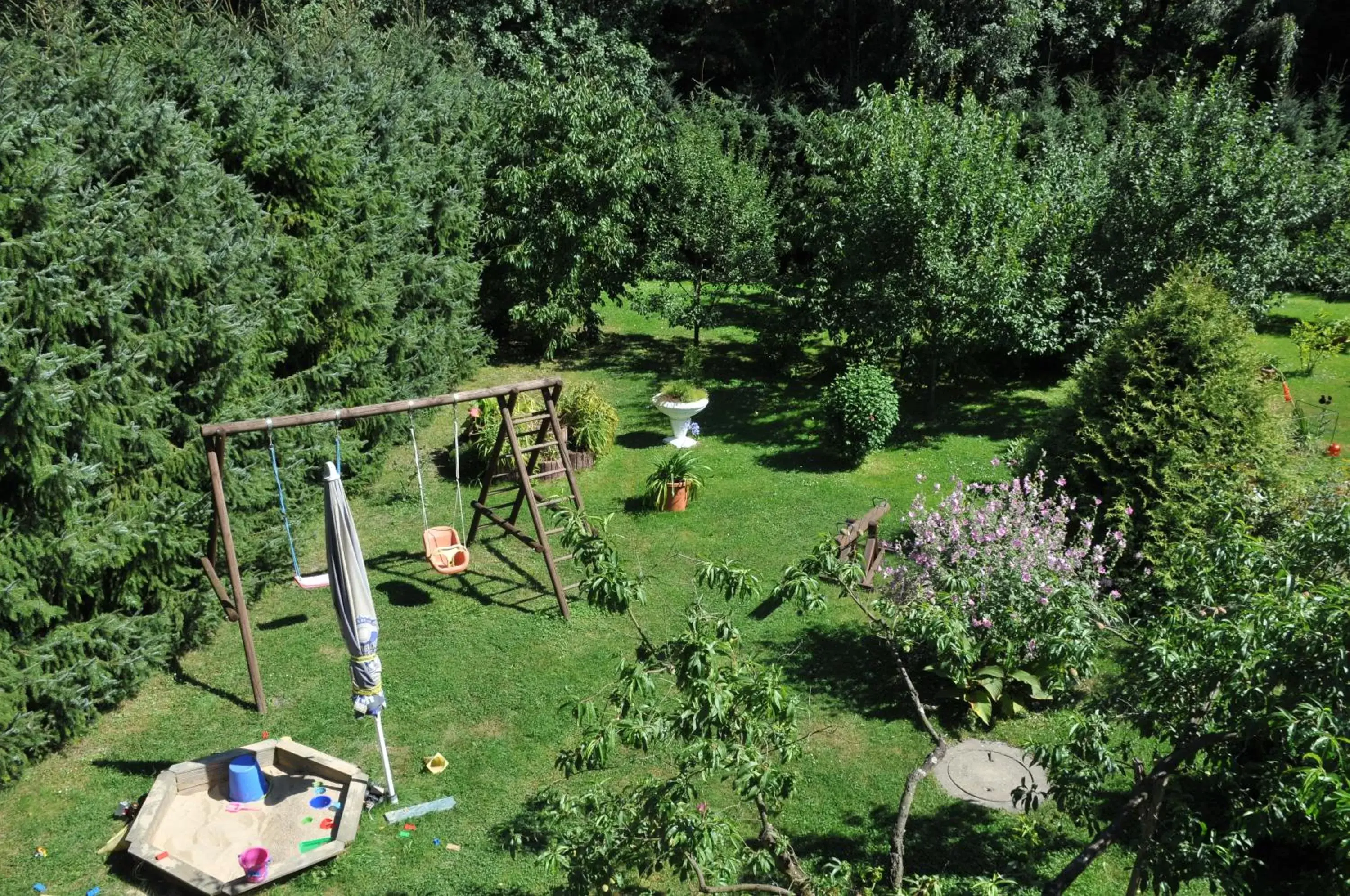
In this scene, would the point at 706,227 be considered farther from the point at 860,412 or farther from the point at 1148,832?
the point at 1148,832

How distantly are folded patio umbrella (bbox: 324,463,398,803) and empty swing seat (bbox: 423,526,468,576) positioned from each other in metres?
1.93

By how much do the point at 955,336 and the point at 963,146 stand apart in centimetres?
247

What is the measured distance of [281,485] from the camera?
9.66 meters

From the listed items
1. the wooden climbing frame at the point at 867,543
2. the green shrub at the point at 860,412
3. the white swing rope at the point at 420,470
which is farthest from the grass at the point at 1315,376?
the white swing rope at the point at 420,470

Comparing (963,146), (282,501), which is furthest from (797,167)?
(282,501)

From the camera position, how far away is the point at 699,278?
17344 millimetres

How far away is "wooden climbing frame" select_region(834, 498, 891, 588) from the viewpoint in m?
9.65

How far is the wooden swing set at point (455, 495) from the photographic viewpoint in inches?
323

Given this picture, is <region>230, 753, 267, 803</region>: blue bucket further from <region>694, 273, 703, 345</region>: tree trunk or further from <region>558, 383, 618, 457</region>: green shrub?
<region>694, 273, 703, 345</region>: tree trunk

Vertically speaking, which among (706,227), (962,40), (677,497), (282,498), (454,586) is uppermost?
(962,40)

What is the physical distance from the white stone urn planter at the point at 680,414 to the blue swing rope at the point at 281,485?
13.6ft

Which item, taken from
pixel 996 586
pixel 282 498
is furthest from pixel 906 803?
pixel 282 498

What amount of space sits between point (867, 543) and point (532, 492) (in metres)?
3.22

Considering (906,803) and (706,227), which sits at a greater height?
(706,227)
